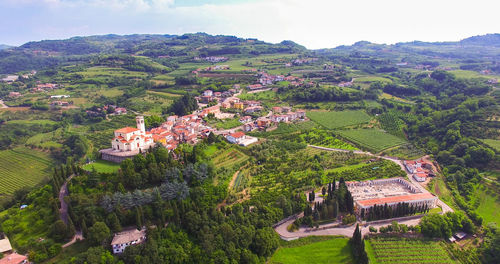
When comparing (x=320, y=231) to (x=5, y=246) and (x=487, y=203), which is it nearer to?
(x=487, y=203)

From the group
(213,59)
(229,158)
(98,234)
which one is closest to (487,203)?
(229,158)

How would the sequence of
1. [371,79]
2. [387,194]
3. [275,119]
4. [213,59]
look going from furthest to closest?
1. [213,59]
2. [371,79]
3. [275,119]
4. [387,194]

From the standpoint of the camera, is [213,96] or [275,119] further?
[213,96]

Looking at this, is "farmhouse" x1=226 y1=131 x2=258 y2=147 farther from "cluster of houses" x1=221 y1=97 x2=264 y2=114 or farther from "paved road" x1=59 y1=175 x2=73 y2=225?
"paved road" x1=59 y1=175 x2=73 y2=225

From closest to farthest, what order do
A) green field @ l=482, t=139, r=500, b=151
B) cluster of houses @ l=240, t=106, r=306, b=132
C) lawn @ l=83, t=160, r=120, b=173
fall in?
lawn @ l=83, t=160, r=120, b=173, green field @ l=482, t=139, r=500, b=151, cluster of houses @ l=240, t=106, r=306, b=132

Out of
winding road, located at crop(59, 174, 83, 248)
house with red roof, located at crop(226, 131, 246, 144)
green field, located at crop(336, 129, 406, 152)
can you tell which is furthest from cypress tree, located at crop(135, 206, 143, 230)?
green field, located at crop(336, 129, 406, 152)

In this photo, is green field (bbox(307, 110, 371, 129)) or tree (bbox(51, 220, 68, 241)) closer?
tree (bbox(51, 220, 68, 241))

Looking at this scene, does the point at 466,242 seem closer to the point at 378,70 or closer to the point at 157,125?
the point at 157,125
